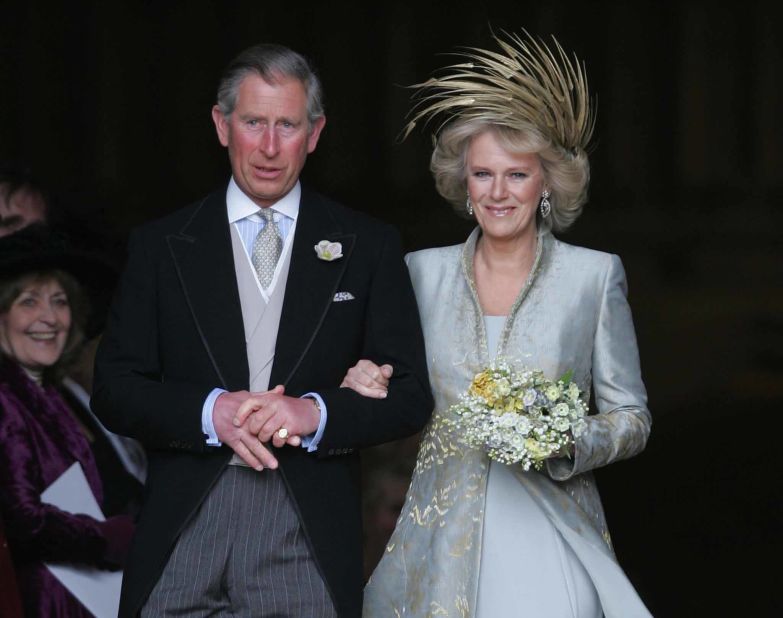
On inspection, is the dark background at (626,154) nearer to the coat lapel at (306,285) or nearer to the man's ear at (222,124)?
the man's ear at (222,124)

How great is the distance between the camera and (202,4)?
27.2 ft

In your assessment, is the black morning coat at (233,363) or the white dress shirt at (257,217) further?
the white dress shirt at (257,217)

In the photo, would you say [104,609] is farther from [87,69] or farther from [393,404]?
[87,69]

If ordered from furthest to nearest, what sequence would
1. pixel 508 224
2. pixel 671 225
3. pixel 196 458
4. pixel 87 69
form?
pixel 671 225, pixel 87 69, pixel 508 224, pixel 196 458

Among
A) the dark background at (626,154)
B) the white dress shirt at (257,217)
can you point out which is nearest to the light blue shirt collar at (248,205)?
the white dress shirt at (257,217)

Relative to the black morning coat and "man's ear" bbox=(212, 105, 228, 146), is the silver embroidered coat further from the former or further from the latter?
"man's ear" bbox=(212, 105, 228, 146)

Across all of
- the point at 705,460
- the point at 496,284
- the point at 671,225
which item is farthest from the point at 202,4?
the point at 496,284

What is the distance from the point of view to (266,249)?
3924mm

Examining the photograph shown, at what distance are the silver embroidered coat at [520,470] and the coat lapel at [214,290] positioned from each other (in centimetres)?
58

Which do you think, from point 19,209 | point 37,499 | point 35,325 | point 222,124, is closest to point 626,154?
point 19,209

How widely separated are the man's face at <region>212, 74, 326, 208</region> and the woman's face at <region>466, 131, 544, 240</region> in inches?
19.2

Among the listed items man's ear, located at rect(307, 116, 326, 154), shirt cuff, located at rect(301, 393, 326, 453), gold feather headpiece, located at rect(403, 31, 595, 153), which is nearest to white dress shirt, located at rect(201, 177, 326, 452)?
man's ear, located at rect(307, 116, 326, 154)

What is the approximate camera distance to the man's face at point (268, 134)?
386cm

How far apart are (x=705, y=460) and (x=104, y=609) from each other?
14.2 feet
